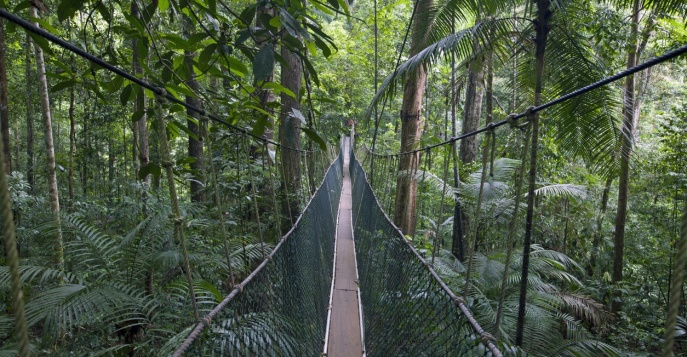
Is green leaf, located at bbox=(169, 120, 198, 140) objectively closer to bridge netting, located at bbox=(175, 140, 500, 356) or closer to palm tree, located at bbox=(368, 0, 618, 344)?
bridge netting, located at bbox=(175, 140, 500, 356)

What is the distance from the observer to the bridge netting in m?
1.09

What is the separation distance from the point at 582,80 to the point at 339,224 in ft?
10.1

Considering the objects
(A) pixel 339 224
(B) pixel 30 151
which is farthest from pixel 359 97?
(B) pixel 30 151

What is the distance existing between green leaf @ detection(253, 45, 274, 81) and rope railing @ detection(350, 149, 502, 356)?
69 cm

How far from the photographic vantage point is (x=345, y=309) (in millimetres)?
2555

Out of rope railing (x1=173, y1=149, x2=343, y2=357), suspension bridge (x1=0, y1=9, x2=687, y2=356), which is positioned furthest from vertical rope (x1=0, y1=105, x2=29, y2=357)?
rope railing (x1=173, y1=149, x2=343, y2=357)

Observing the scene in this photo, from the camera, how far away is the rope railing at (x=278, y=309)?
3.38ft

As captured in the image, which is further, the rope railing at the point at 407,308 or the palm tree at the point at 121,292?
the palm tree at the point at 121,292

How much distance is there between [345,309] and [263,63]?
1.97m

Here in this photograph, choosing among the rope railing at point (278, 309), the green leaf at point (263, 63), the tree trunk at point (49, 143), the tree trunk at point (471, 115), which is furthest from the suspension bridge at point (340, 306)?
the tree trunk at point (471, 115)

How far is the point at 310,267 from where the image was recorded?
219 centimetres

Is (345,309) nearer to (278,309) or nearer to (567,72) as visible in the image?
(278,309)

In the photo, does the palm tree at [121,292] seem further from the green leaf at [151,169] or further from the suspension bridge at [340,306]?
the green leaf at [151,169]

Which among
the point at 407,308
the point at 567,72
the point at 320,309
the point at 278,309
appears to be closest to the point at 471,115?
the point at 567,72
